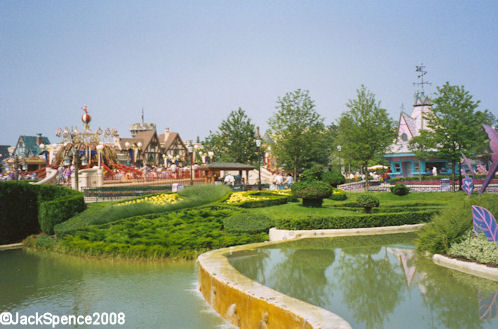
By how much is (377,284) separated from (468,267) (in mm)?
2635

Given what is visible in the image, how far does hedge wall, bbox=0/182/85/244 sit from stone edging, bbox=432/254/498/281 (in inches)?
614

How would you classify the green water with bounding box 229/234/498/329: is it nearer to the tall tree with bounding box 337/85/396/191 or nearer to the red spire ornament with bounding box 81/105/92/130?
the tall tree with bounding box 337/85/396/191

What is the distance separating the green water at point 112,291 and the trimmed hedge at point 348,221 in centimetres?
431

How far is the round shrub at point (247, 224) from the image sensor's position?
1567cm

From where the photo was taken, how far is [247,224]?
52.9 feet

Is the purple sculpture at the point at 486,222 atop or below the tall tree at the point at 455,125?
below

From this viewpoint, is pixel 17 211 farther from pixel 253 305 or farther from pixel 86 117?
pixel 86 117

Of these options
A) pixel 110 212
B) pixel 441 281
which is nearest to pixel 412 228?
pixel 441 281

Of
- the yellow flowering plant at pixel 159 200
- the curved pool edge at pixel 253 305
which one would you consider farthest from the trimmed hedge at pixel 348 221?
the yellow flowering plant at pixel 159 200

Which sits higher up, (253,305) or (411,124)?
(411,124)

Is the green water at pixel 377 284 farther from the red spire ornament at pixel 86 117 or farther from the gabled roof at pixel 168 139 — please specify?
the gabled roof at pixel 168 139

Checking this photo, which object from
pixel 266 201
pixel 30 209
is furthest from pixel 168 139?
pixel 30 209

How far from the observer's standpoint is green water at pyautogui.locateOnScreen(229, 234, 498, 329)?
21.0 ft

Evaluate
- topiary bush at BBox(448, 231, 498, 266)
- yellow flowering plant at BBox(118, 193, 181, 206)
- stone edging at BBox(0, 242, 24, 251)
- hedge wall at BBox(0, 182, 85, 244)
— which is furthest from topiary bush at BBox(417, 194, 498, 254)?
stone edging at BBox(0, 242, 24, 251)
